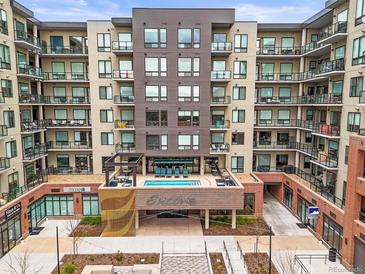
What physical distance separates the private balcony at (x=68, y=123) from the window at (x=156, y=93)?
315 inches

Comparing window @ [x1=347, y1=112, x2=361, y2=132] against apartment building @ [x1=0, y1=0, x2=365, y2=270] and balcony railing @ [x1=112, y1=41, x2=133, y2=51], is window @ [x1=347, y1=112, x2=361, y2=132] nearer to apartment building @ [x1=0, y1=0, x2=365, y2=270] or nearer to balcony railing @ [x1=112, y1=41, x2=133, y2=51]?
apartment building @ [x1=0, y1=0, x2=365, y2=270]

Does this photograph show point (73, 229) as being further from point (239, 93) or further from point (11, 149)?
point (239, 93)

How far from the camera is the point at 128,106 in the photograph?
3028 cm

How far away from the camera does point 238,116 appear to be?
31016 millimetres

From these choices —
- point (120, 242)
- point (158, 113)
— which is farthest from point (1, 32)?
point (120, 242)

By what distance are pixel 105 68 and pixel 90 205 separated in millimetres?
14050

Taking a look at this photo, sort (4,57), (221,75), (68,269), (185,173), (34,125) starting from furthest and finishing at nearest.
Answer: (221,75) → (185,173) → (34,125) → (4,57) → (68,269)

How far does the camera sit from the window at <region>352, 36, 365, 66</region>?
813 inches

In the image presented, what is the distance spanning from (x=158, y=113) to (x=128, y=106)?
4.07 metres

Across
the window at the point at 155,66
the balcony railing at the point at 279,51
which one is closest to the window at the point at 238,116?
the balcony railing at the point at 279,51

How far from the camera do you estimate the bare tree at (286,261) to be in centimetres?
1802

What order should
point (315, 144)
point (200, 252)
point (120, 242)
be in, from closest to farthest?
point (200, 252) < point (120, 242) < point (315, 144)

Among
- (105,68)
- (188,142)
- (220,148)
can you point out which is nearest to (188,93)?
(188,142)

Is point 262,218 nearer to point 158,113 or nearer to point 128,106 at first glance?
point 158,113
